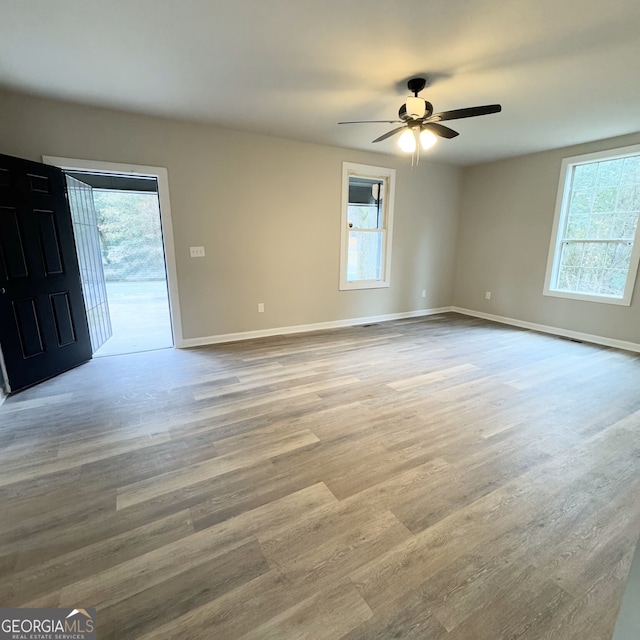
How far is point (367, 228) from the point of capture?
5.29 metres

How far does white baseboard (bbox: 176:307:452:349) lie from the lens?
429 centimetres

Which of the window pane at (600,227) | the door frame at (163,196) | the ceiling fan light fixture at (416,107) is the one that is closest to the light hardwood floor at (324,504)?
the door frame at (163,196)

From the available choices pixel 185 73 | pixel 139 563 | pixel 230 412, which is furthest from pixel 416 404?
pixel 185 73

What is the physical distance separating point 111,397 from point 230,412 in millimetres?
1148

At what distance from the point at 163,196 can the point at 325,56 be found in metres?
2.35

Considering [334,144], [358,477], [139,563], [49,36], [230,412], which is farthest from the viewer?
[334,144]

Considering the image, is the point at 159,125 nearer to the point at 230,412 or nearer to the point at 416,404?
the point at 230,412

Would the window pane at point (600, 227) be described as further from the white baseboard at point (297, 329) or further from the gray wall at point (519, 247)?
the white baseboard at point (297, 329)

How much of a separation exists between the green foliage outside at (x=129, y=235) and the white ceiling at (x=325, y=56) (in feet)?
20.0

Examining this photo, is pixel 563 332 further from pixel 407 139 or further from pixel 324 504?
pixel 324 504

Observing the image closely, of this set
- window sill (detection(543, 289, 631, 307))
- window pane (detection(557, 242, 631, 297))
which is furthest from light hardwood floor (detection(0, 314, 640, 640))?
window pane (detection(557, 242, 631, 297))

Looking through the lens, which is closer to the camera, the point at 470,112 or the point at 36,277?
the point at 470,112

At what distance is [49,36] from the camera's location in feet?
7.11

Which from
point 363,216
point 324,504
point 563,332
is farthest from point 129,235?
point 563,332
